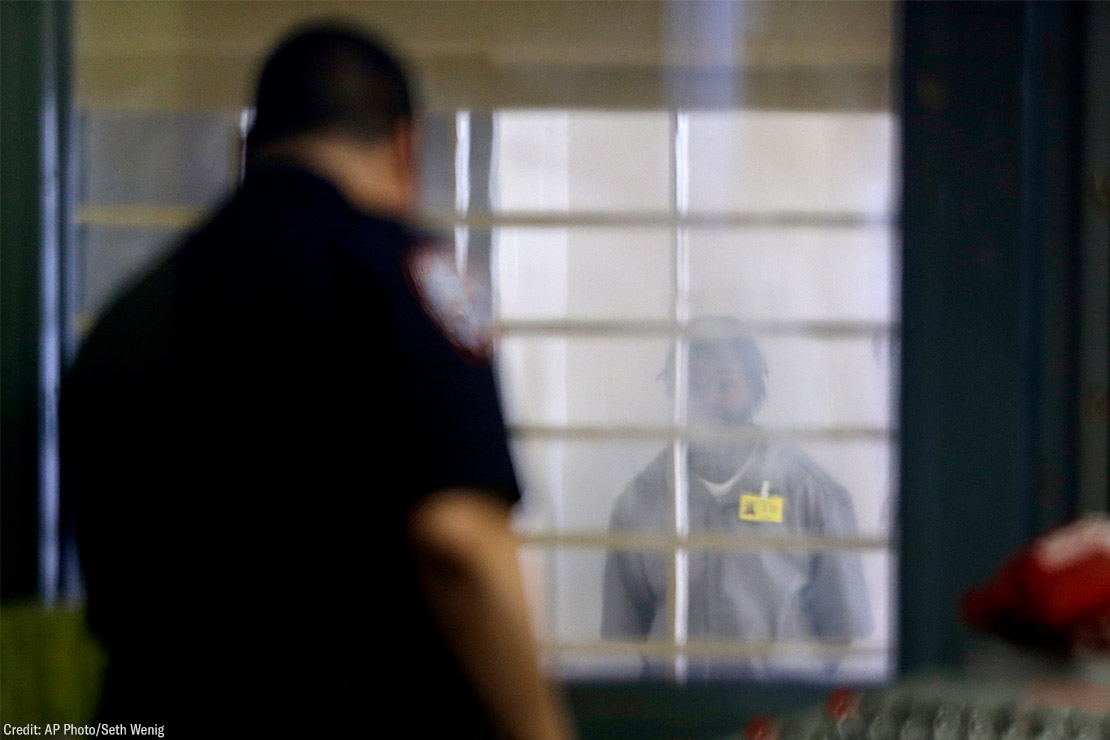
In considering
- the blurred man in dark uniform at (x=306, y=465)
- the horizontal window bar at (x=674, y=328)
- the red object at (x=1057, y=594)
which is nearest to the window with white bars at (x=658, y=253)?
the horizontal window bar at (x=674, y=328)

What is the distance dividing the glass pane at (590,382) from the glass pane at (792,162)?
0.21 metres

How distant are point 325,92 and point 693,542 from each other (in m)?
0.73

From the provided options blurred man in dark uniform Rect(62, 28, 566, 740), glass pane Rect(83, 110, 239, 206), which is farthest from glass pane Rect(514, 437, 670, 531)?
glass pane Rect(83, 110, 239, 206)

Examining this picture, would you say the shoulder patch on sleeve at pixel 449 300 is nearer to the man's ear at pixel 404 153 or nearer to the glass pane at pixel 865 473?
the man's ear at pixel 404 153

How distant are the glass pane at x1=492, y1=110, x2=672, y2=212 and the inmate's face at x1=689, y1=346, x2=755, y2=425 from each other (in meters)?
0.20

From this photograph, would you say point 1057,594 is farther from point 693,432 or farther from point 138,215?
point 138,215

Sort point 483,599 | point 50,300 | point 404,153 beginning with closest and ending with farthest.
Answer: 1. point 483,599
2. point 404,153
3. point 50,300

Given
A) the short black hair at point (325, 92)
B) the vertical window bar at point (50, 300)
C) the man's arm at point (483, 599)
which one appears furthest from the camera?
the vertical window bar at point (50, 300)

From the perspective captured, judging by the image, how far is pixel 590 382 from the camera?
134cm

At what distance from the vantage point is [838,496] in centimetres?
134

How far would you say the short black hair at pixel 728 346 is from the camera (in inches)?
52.2

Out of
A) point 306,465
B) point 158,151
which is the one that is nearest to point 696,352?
point 306,465

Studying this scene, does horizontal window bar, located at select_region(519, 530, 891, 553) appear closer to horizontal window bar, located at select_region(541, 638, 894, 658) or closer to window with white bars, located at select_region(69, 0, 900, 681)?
window with white bars, located at select_region(69, 0, 900, 681)

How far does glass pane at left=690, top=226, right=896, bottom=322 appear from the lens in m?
1.33
